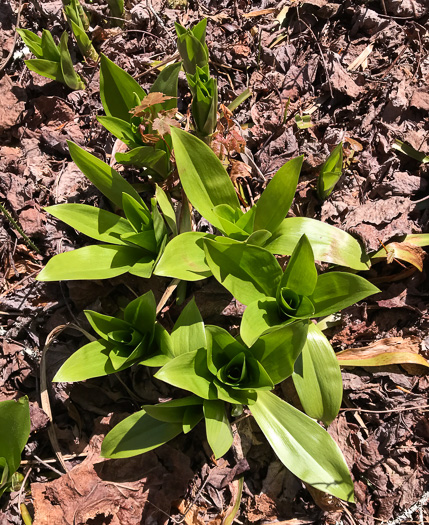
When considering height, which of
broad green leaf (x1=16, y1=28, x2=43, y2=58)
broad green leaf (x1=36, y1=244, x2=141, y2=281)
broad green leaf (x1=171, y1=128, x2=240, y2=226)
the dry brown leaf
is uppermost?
broad green leaf (x1=16, y1=28, x2=43, y2=58)

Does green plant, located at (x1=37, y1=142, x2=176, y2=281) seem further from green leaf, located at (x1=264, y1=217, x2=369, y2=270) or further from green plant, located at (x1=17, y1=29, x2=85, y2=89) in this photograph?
Answer: green plant, located at (x1=17, y1=29, x2=85, y2=89)

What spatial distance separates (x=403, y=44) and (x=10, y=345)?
2511 mm

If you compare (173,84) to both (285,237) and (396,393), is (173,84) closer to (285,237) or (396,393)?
(285,237)

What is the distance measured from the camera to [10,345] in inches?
74.4

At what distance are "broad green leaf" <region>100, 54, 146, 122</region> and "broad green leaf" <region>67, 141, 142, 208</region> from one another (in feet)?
1.12

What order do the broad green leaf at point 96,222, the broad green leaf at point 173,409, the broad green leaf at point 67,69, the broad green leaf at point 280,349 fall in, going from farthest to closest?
1. the broad green leaf at point 67,69
2. the broad green leaf at point 96,222
3. the broad green leaf at point 173,409
4. the broad green leaf at point 280,349

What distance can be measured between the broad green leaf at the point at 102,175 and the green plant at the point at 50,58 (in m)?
0.76

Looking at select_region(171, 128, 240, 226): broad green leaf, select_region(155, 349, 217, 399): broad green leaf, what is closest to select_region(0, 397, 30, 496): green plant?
select_region(155, 349, 217, 399): broad green leaf

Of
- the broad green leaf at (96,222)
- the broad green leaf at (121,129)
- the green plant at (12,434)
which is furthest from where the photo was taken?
the broad green leaf at (121,129)

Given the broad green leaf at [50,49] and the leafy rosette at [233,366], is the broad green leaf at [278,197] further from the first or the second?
the broad green leaf at [50,49]

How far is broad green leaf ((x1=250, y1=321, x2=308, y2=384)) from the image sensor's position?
1329 mm

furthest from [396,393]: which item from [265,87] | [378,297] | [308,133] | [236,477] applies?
[265,87]

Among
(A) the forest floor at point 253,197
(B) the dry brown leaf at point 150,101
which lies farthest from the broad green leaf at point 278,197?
(B) the dry brown leaf at point 150,101

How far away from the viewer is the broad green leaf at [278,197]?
156cm
